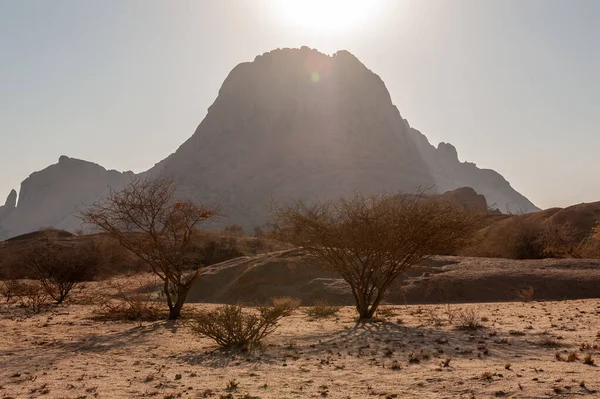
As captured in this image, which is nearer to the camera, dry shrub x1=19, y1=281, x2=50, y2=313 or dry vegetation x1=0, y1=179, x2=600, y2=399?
dry vegetation x1=0, y1=179, x2=600, y2=399

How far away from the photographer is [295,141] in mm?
137500

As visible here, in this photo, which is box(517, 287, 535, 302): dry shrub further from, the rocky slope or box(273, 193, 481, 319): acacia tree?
box(273, 193, 481, 319): acacia tree

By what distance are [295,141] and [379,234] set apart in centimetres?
12397

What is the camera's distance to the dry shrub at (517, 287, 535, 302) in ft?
64.4

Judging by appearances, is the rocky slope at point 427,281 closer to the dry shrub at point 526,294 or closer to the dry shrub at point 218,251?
the dry shrub at point 526,294

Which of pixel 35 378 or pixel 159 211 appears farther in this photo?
pixel 159 211

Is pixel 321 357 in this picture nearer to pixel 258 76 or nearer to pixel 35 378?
pixel 35 378

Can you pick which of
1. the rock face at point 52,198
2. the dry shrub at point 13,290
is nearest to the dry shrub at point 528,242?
the dry shrub at point 13,290

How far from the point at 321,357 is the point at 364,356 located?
0.85 meters

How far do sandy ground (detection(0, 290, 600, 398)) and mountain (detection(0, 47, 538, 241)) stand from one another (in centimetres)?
9893

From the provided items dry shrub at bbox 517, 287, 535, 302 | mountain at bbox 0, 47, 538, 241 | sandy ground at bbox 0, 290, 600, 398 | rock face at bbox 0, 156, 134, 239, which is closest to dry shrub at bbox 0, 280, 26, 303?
sandy ground at bbox 0, 290, 600, 398

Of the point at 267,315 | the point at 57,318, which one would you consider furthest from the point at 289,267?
the point at 267,315

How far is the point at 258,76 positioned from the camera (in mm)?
155375

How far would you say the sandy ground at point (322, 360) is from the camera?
6.90 metres
